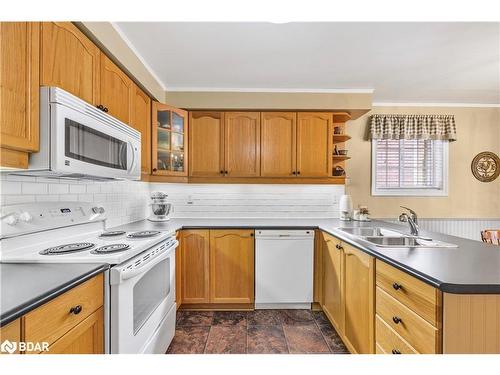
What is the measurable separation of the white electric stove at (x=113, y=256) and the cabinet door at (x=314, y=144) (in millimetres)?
1756

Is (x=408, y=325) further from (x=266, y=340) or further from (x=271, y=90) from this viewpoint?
(x=271, y=90)

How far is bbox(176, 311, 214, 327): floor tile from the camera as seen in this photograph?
8.00 feet

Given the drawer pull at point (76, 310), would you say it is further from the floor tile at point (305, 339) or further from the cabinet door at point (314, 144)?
the cabinet door at point (314, 144)

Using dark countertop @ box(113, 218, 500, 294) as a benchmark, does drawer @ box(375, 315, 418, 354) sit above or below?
below

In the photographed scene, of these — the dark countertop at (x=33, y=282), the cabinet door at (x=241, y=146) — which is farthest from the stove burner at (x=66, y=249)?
the cabinet door at (x=241, y=146)

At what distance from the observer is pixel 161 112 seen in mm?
2775

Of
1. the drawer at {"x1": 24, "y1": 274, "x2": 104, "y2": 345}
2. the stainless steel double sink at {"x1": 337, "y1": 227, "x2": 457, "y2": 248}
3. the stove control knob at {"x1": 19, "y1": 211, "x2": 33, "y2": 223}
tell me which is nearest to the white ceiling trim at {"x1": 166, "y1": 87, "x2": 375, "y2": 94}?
the stainless steel double sink at {"x1": 337, "y1": 227, "x2": 457, "y2": 248}

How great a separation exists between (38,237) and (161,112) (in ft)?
5.64

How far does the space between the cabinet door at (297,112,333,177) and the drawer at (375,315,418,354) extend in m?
1.78

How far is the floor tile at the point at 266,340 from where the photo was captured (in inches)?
79.0

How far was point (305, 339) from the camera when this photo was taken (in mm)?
2162

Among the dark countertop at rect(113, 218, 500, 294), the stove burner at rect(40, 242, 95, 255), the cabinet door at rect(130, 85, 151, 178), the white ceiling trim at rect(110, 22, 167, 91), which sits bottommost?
→ the dark countertop at rect(113, 218, 500, 294)

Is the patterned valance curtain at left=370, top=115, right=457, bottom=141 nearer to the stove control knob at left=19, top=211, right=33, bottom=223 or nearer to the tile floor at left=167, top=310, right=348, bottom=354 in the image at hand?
the tile floor at left=167, top=310, right=348, bottom=354

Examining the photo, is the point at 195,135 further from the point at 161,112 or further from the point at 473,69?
the point at 473,69
